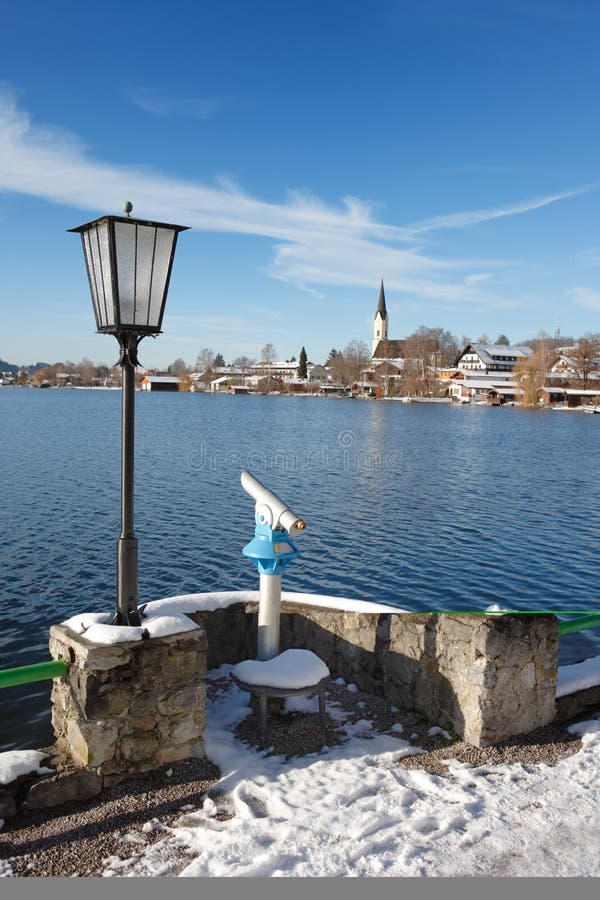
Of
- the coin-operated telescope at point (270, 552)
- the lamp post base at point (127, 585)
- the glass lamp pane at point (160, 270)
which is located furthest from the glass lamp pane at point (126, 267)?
the coin-operated telescope at point (270, 552)

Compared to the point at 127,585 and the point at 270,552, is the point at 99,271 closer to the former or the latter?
the point at 127,585

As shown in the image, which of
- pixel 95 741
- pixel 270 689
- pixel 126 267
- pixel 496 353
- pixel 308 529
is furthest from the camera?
pixel 496 353

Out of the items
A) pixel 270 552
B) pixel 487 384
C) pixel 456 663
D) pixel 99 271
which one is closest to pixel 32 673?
pixel 270 552

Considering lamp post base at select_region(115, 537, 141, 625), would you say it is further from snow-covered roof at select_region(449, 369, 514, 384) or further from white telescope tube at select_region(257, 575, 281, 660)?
snow-covered roof at select_region(449, 369, 514, 384)

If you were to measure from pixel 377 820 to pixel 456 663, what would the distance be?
1562 millimetres

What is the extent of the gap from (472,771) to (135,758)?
2.30 metres

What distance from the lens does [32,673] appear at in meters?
4.66

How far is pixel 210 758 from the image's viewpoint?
5.09m

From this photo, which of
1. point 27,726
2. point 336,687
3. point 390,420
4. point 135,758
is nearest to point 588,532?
point 336,687

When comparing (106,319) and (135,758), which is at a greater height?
(106,319)

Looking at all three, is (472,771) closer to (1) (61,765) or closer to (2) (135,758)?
(2) (135,758)

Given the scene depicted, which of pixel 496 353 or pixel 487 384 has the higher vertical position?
pixel 496 353

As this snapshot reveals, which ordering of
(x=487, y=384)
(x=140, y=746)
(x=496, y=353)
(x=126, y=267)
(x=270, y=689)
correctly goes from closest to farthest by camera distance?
(x=140, y=746) → (x=126, y=267) → (x=270, y=689) → (x=487, y=384) → (x=496, y=353)

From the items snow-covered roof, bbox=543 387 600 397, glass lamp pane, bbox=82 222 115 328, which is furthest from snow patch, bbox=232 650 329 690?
snow-covered roof, bbox=543 387 600 397
